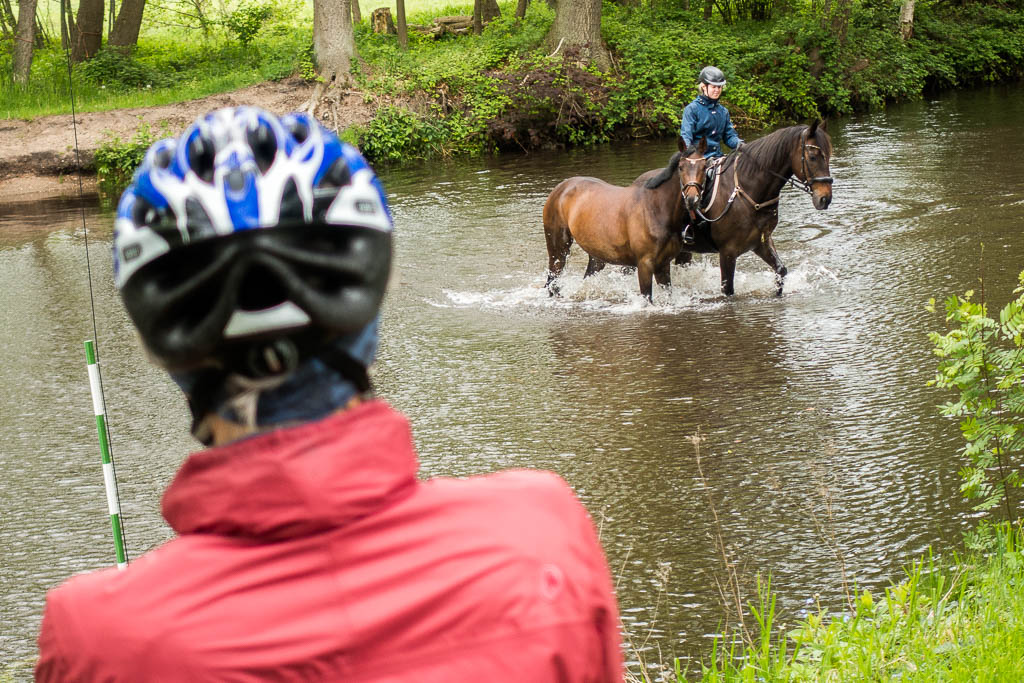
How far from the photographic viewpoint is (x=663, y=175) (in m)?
10.9

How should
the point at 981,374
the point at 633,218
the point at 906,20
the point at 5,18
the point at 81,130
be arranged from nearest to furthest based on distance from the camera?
the point at 981,374, the point at 633,218, the point at 81,130, the point at 5,18, the point at 906,20

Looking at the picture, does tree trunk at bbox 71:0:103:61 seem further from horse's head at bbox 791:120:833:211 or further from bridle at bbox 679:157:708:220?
horse's head at bbox 791:120:833:211

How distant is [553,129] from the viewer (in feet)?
83.6

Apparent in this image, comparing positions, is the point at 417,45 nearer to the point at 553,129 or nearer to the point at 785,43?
the point at 553,129

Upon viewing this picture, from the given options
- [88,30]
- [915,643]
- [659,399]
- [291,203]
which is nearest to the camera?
[291,203]

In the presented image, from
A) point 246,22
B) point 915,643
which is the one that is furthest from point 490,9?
point 915,643

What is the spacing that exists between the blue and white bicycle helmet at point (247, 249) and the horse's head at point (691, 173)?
9270 mm

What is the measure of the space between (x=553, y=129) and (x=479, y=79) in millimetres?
2108

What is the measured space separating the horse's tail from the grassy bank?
1407 centimetres

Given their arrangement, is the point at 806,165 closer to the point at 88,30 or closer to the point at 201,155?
the point at 201,155

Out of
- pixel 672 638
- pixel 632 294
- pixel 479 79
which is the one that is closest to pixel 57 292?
pixel 632 294

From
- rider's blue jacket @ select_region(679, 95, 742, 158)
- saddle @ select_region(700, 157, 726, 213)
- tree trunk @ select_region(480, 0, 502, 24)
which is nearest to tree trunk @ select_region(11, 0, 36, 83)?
tree trunk @ select_region(480, 0, 502, 24)

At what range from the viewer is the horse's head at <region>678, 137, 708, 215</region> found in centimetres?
1040

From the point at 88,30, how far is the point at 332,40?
8.14 meters
